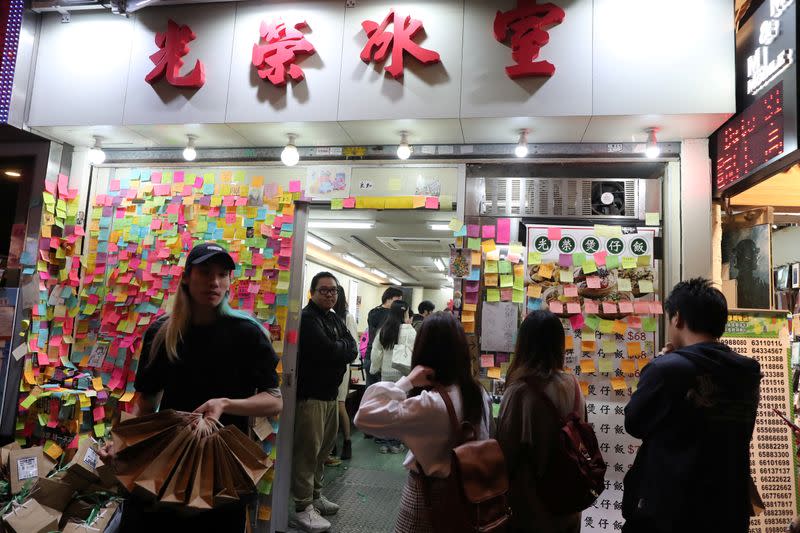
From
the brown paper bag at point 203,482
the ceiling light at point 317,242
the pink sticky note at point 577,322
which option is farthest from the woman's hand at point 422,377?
the ceiling light at point 317,242

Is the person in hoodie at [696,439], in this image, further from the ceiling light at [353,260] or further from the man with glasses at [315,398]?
the ceiling light at [353,260]

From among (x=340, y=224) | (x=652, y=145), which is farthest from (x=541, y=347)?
(x=340, y=224)

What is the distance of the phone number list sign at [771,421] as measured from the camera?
3.14 meters

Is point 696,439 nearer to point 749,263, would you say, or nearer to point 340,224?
point 749,263

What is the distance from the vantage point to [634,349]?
3.42 m

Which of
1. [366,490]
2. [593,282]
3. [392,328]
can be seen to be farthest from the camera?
[392,328]

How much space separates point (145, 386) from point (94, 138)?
3092mm

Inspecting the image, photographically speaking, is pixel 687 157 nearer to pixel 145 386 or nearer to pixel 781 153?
pixel 781 153

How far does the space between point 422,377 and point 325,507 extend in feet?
8.70

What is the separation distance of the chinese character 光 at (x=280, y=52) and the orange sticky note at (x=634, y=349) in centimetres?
297

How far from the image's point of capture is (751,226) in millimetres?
3609

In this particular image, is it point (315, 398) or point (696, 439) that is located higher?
point (696, 439)

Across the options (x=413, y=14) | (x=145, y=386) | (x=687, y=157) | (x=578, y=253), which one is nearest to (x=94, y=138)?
(x=413, y=14)

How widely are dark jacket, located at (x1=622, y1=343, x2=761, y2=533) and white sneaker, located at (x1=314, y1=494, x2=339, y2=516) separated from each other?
2703mm
